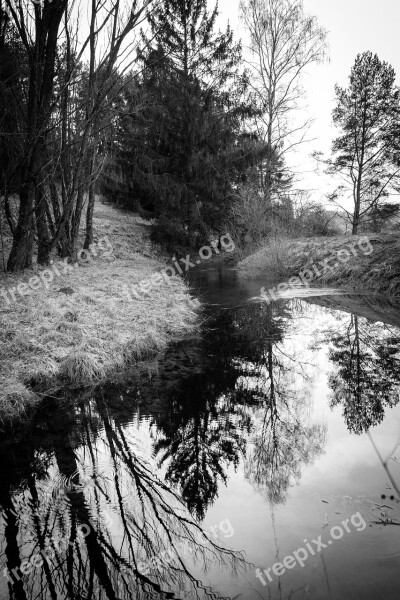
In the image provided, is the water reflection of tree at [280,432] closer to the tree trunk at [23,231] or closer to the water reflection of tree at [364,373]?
the water reflection of tree at [364,373]

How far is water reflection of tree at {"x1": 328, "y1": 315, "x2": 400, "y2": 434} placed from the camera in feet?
10.3

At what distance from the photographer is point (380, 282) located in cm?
927

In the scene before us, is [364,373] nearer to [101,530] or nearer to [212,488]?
[212,488]

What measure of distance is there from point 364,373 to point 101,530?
10.6 feet

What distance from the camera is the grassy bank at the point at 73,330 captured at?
3.66 meters

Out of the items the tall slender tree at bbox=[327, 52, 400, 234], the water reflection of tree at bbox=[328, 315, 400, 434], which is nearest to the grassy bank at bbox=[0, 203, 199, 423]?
the water reflection of tree at bbox=[328, 315, 400, 434]

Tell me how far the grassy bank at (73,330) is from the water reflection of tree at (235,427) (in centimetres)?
101

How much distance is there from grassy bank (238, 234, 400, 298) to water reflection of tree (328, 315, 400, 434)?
3.63m

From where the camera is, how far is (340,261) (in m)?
11.1

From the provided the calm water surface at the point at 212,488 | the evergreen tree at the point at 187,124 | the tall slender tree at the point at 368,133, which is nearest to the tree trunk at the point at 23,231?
the calm water surface at the point at 212,488

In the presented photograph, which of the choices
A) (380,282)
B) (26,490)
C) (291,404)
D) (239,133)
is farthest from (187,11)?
(26,490)

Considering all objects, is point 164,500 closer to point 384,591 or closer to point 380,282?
point 384,591

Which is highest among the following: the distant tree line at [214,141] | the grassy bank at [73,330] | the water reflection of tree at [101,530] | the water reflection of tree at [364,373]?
the distant tree line at [214,141]

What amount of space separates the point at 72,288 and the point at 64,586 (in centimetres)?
530
